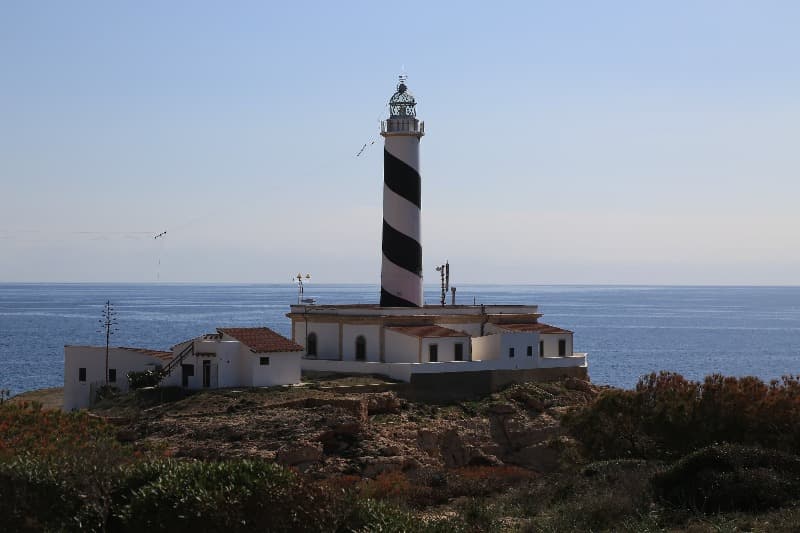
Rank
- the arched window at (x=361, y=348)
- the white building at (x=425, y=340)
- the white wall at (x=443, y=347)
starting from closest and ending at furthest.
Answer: the white wall at (x=443, y=347) → the white building at (x=425, y=340) → the arched window at (x=361, y=348)

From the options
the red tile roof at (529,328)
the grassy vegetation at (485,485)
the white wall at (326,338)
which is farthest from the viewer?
the white wall at (326,338)

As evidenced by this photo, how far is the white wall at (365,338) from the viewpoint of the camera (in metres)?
43.0

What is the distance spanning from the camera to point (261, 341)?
127ft

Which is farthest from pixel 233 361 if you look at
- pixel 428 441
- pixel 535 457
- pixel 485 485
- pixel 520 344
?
pixel 485 485

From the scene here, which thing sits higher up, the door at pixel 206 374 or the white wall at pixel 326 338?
the white wall at pixel 326 338

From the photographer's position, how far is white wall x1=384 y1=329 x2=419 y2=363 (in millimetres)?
41312

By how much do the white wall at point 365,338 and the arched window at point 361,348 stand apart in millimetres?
133

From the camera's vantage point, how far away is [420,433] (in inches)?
1421

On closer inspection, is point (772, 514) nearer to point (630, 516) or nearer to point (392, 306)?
point (630, 516)

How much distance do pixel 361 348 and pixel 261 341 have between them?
606 cm

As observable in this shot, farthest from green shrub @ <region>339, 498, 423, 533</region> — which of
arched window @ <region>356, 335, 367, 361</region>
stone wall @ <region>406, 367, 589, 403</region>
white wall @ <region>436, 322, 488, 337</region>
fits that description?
white wall @ <region>436, 322, 488, 337</region>

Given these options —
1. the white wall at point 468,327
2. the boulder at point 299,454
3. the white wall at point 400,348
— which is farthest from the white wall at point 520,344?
the boulder at point 299,454

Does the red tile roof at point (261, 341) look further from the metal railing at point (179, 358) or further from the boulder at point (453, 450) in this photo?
the boulder at point (453, 450)

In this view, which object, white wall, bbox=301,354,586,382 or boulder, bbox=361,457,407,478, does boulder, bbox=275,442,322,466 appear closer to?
boulder, bbox=361,457,407,478
